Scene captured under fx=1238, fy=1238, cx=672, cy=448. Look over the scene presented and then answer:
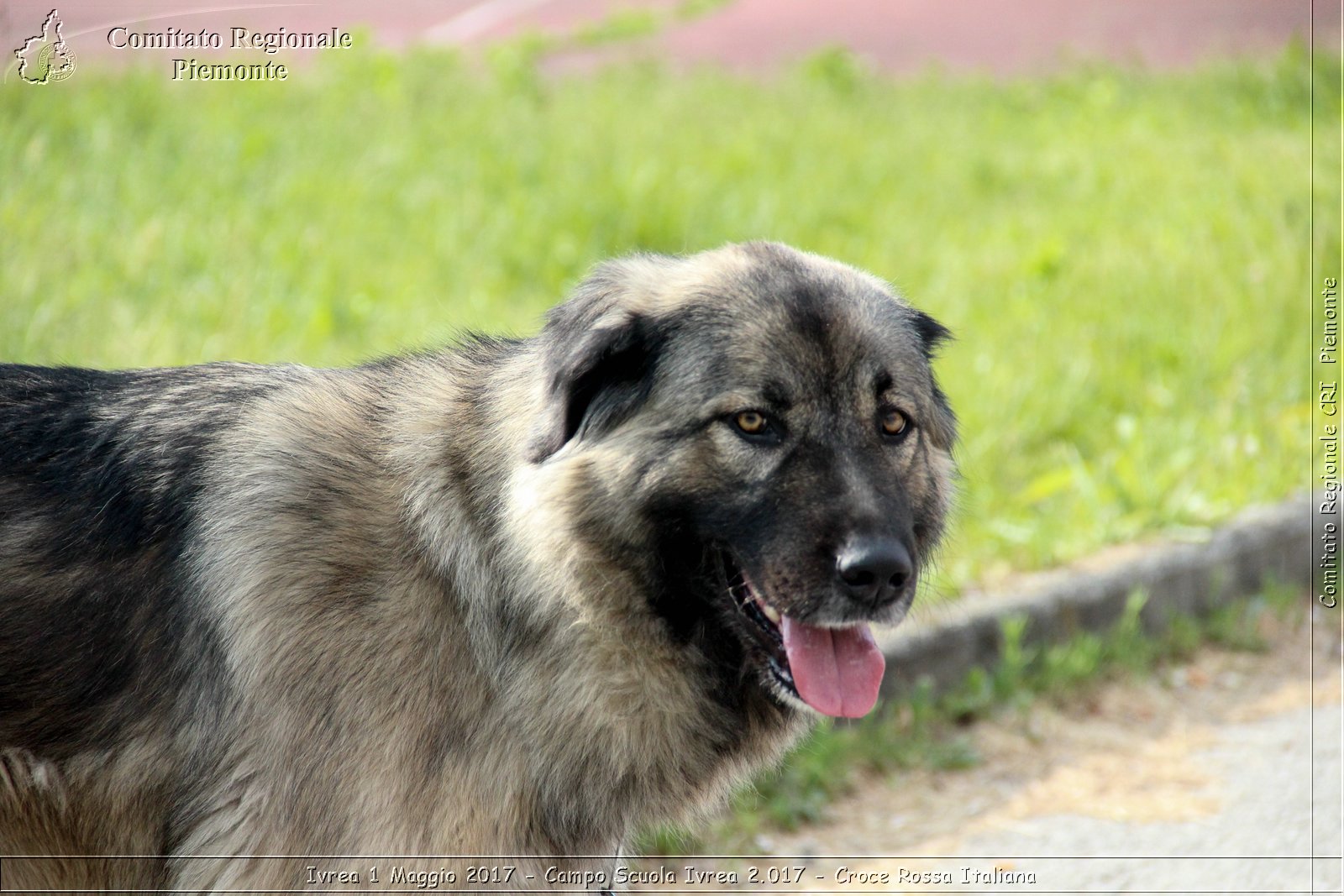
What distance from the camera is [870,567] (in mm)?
2383

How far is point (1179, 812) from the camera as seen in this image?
4.03 metres

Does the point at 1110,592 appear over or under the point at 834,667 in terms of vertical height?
under

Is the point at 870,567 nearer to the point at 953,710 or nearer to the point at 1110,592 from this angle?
the point at 953,710

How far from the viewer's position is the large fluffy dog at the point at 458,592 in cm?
241

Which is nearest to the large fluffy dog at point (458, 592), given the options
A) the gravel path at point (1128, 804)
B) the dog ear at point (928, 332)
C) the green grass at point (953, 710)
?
the dog ear at point (928, 332)

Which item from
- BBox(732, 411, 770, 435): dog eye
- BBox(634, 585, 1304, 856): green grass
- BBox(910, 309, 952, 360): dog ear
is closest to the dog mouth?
BBox(732, 411, 770, 435): dog eye

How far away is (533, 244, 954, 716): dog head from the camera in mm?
2451

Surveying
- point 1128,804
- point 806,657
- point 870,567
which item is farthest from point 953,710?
point 870,567

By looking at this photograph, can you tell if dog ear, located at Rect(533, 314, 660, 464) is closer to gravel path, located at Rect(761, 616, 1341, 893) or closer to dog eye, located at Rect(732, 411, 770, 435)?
dog eye, located at Rect(732, 411, 770, 435)

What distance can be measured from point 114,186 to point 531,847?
4911 mm

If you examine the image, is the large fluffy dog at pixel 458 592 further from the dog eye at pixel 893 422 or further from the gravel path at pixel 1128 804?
the gravel path at pixel 1128 804

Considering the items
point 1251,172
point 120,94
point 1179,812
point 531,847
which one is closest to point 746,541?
point 531,847

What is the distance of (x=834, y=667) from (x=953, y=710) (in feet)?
6.74

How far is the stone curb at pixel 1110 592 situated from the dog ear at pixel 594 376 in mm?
1895
